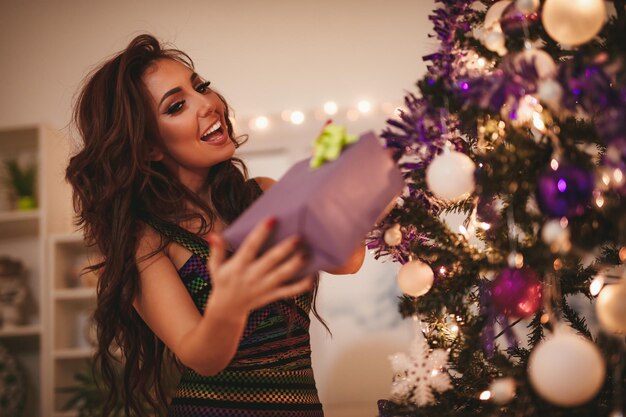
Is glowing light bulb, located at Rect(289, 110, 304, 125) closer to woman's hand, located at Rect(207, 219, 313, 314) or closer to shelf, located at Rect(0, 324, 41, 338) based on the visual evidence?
shelf, located at Rect(0, 324, 41, 338)

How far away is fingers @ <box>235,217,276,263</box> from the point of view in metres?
0.72

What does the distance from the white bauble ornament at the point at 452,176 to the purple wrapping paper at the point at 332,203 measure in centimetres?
7

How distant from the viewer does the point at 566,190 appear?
0.67 meters

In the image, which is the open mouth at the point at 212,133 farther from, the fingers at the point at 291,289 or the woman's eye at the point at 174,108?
the fingers at the point at 291,289

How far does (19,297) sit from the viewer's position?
8.61 ft

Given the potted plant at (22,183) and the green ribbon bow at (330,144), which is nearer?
the green ribbon bow at (330,144)

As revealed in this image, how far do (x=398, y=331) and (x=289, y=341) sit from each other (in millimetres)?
1203

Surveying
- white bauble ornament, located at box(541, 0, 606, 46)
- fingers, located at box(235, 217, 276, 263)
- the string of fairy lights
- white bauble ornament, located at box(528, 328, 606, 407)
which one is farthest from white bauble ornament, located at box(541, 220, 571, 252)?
the string of fairy lights

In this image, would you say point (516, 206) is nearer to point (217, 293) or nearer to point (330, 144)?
point (330, 144)

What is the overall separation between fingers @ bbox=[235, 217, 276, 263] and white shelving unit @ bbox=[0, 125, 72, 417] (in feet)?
6.73

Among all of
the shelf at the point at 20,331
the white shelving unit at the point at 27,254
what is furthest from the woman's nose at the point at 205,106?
the shelf at the point at 20,331

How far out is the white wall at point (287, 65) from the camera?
2324 millimetres

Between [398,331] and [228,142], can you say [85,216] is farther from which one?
[398,331]

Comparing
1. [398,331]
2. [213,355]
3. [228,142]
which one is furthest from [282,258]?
[398,331]
